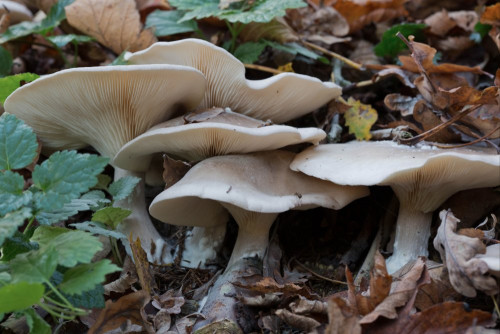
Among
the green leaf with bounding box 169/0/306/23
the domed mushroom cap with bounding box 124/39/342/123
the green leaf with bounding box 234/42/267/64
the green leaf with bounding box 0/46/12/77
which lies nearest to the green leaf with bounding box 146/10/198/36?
the green leaf with bounding box 169/0/306/23

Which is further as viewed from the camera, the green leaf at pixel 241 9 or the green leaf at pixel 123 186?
the green leaf at pixel 241 9

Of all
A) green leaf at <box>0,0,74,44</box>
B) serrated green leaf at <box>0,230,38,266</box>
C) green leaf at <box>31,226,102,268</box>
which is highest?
green leaf at <box>0,0,74,44</box>

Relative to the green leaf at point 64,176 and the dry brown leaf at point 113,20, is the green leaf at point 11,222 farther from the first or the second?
the dry brown leaf at point 113,20

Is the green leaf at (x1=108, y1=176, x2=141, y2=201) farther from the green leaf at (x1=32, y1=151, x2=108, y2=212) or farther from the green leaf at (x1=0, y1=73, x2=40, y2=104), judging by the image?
the green leaf at (x1=0, y1=73, x2=40, y2=104)

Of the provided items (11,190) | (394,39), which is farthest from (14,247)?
(394,39)

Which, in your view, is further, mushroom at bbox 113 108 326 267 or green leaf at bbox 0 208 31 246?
mushroom at bbox 113 108 326 267

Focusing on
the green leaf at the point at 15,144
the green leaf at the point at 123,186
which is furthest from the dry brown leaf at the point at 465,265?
the green leaf at the point at 15,144

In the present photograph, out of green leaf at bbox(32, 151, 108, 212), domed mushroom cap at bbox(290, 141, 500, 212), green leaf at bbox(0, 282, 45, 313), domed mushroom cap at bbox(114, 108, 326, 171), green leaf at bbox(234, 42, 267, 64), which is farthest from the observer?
green leaf at bbox(234, 42, 267, 64)
